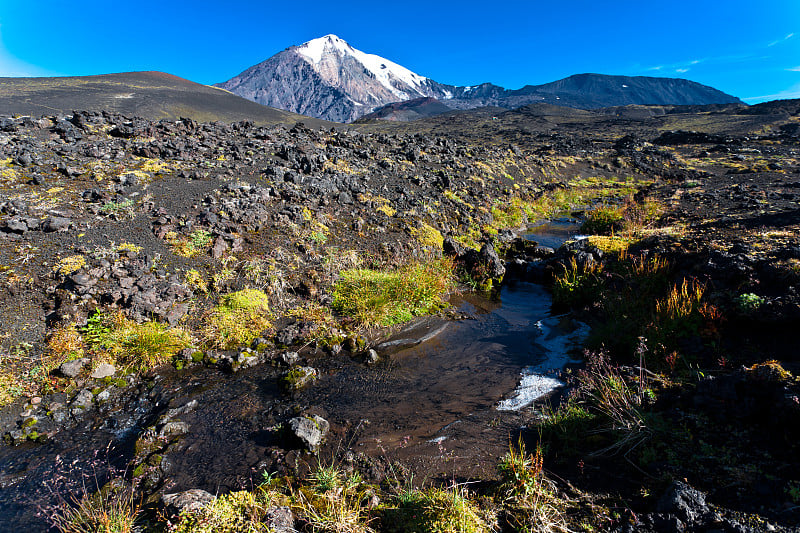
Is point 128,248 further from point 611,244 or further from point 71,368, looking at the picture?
point 611,244

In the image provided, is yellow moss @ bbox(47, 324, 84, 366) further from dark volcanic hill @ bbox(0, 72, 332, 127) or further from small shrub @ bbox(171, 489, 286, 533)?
dark volcanic hill @ bbox(0, 72, 332, 127)

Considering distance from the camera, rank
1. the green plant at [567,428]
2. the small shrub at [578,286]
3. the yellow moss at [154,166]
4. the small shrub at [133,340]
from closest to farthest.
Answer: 1. the green plant at [567,428]
2. the small shrub at [133,340]
3. the small shrub at [578,286]
4. the yellow moss at [154,166]

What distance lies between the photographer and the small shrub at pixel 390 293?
7082mm

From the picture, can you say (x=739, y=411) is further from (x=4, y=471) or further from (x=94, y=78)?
(x=94, y=78)

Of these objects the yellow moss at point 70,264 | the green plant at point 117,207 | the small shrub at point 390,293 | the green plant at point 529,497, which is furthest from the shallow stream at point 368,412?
the green plant at point 117,207

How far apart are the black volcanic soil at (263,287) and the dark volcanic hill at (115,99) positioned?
23323 millimetres

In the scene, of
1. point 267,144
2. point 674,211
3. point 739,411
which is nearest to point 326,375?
point 739,411

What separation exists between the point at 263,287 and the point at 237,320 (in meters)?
0.97

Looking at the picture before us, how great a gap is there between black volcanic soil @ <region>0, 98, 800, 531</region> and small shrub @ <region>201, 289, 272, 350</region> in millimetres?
273

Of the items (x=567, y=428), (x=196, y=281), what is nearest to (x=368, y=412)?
(x=567, y=428)

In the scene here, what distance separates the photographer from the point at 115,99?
3494 centimetres

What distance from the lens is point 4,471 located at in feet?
11.8

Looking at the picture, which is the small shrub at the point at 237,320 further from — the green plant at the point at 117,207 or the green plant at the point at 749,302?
the green plant at the point at 749,302

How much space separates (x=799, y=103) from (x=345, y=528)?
111460 mm
